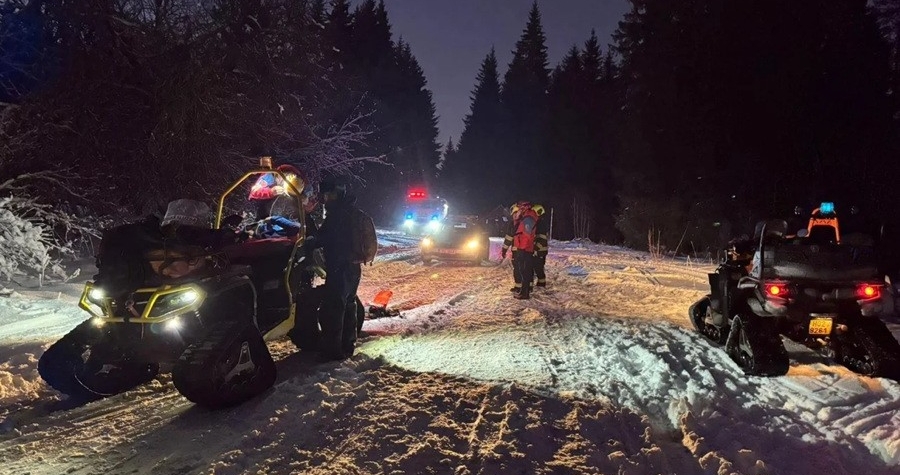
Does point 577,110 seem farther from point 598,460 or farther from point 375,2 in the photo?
point 598,460

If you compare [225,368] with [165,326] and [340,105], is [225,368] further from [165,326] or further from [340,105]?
[340,105]

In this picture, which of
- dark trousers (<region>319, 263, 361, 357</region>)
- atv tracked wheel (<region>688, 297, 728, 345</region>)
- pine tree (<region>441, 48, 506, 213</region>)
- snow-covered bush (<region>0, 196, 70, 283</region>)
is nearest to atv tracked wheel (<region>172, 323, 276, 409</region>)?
dark trousers (<region>319, 263, 361, 357</region>)

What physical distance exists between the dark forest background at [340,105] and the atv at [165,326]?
747 centimetres

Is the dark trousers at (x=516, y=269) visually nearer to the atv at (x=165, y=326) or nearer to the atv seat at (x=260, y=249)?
the atv seat at (x=260, y=249)

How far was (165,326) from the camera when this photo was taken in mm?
4719

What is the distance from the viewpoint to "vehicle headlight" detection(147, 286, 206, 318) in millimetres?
4578

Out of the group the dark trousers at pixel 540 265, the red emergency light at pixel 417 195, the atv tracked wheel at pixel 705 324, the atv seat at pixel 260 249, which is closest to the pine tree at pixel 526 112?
the red emergency light at pixel 417 195

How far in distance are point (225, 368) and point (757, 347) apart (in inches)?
212

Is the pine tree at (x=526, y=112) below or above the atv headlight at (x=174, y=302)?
above

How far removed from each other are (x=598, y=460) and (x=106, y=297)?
Result: 4.05 meters

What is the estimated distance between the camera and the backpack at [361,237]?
6559 mm

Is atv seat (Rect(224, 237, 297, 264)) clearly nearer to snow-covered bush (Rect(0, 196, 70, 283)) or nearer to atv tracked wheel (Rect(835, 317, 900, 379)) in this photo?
snow-covered bush (Rect(0, 196, 70, 283))

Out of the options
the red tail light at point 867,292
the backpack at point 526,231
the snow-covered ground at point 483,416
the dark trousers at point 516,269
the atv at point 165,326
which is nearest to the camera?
the snow-covered ground at point 483,416

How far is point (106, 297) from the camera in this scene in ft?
15.2
